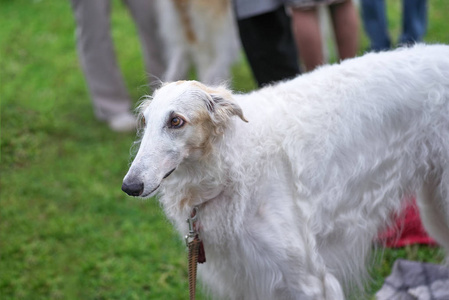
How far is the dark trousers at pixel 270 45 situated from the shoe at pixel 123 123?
6.05 feet

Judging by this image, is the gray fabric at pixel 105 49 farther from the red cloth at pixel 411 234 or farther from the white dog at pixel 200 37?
the red cloth at pixel 411 234

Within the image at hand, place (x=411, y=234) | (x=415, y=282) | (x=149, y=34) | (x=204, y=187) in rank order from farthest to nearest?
(x=149, y=34)
(x=411, y=234)
(x=415, y=282)
(x=204, y=187)

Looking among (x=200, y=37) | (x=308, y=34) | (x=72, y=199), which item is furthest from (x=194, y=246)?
(x=200, y=37)

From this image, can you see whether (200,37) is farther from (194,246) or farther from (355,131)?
(194,246)

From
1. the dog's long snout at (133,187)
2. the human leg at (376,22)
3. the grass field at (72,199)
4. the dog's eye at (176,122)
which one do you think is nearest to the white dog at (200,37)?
the grass field at (72,199)

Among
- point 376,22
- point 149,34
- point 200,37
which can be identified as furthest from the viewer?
point 376,22

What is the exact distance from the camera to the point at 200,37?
517 cm

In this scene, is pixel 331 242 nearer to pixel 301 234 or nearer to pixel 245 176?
pixel 301 234

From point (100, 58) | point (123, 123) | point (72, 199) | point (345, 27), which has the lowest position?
point (72, 199)

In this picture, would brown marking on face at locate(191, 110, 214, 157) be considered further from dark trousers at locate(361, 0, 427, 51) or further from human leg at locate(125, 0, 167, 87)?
dark trousers at locate(361, 0, 427, 51)

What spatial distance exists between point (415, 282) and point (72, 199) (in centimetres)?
254

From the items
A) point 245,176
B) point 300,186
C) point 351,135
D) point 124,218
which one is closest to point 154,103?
point 245,176

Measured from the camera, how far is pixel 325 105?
8.26 ft

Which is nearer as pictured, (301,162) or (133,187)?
(133,187)
